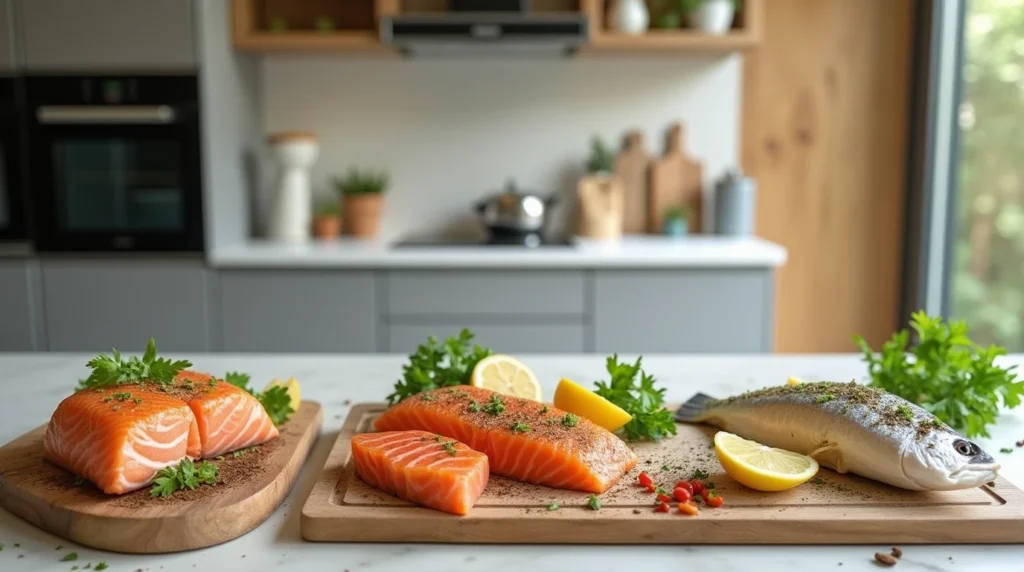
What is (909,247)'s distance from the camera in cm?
385

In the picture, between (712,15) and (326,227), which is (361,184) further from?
(712,15)

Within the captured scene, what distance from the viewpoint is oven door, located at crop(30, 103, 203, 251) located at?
10.7 feet

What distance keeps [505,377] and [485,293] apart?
1.71 meters

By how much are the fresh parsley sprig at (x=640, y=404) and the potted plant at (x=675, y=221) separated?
7.74ft

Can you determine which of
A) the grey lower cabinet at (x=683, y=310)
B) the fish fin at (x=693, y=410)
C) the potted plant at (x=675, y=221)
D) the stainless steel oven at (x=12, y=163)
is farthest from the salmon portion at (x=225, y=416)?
the potted plant at (x=675, y=221)

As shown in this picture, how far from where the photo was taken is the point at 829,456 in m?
1.23

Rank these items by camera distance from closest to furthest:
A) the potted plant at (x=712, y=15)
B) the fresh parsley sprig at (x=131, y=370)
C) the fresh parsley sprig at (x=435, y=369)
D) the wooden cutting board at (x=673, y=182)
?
the fresh parsley sprig at (x=131, y=370) < the fresh parsley sprig at (x=435, y=369) < the potted plant at (x=712, y=15) < the wooden cutting board at (x=673, y=182)

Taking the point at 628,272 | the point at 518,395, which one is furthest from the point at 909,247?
the point at 518,395

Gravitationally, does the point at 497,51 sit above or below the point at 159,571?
above

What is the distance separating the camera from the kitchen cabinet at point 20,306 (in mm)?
3293

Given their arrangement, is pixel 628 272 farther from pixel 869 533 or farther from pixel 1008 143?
pixel 869 533

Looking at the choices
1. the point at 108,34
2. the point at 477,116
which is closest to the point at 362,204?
the point at 477,116

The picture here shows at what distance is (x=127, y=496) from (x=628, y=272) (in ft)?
7.69

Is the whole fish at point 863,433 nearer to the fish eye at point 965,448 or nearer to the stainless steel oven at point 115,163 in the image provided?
the fish eye at point 965,448
